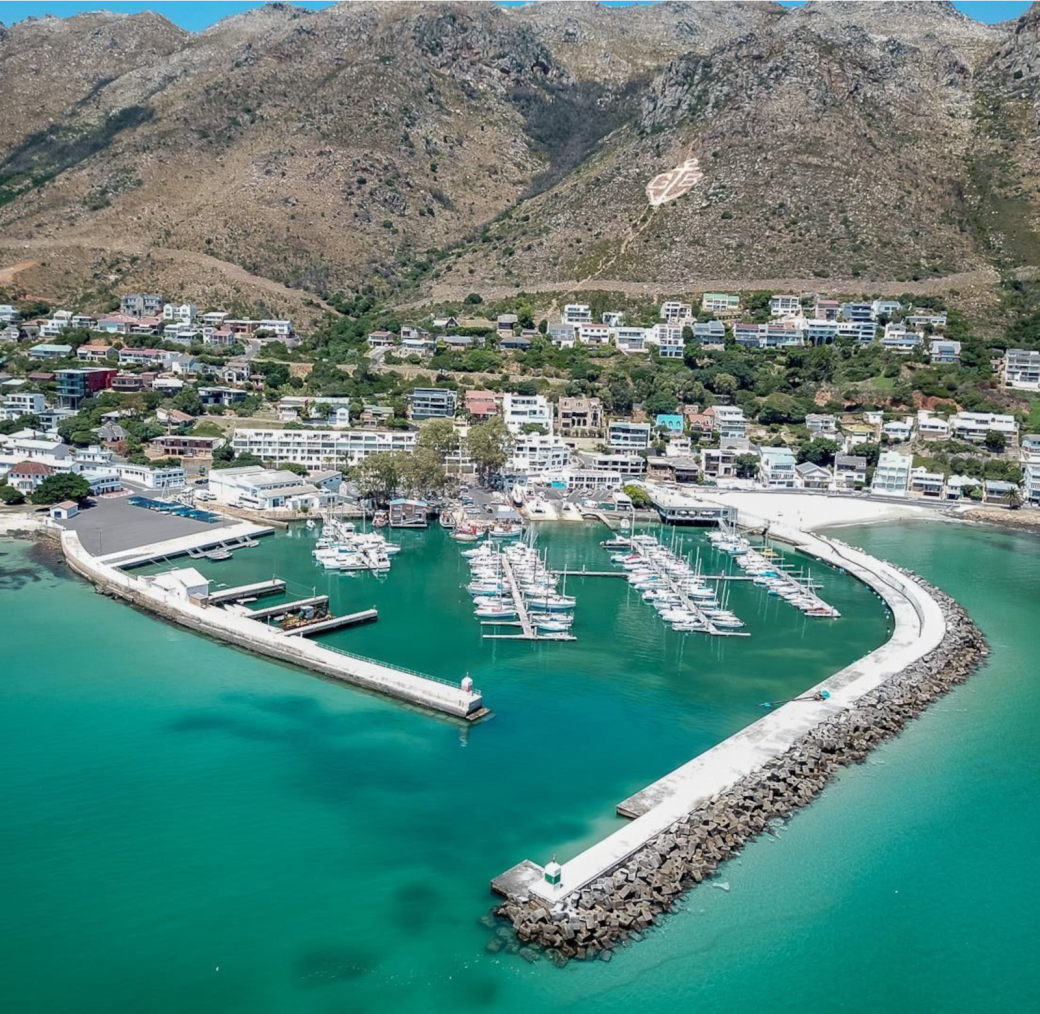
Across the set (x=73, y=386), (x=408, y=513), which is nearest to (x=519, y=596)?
(x=408, y=513)

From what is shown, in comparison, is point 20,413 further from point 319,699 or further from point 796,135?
point 796,135

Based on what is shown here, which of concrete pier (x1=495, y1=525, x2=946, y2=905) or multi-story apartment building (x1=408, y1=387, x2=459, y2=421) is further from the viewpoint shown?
multi-story apartment building (x1=408, y1=387, x2=459, y2=421)

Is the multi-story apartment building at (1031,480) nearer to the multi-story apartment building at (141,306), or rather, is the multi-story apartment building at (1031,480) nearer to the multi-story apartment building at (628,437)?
the multi-story apartment building at (628,437)

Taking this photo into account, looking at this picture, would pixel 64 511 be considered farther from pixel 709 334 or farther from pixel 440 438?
pixel 709 334

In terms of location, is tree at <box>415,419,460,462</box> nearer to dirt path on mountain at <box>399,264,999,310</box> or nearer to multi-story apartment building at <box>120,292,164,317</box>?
dirt path on mountain at <box>399,264,999,310</box>

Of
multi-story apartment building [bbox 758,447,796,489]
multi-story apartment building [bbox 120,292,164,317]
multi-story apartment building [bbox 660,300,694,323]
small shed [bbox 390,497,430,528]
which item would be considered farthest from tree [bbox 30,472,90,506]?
multi-story apartment building [bbox 660,300,694,323]
